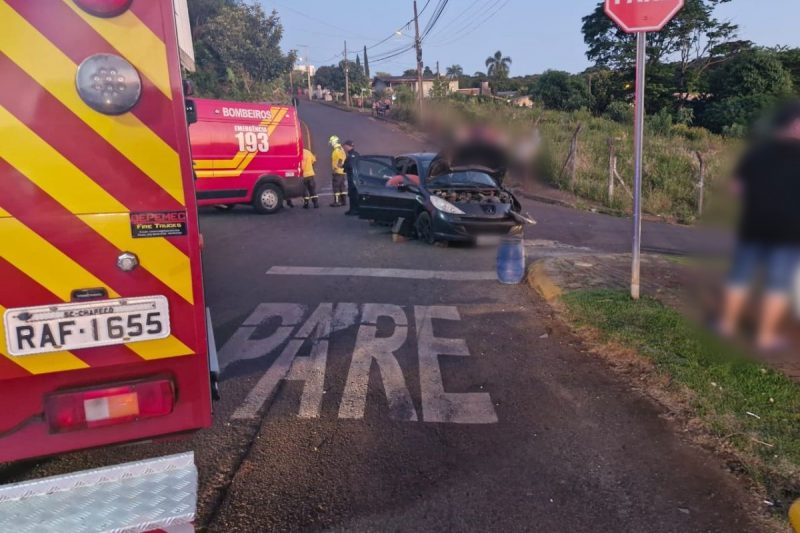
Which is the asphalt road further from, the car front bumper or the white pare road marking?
the car front bumper

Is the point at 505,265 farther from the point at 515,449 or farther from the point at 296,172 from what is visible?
the point at 296,172

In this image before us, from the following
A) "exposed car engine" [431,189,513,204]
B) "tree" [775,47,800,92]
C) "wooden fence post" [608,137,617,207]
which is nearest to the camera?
"tree" [775,47,800,92]

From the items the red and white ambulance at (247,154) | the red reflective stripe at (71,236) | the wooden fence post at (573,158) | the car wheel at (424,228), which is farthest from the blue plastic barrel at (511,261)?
the wooden fence post at (573,158)

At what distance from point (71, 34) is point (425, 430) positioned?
302 centimetres

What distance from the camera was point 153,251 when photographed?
2420 mm

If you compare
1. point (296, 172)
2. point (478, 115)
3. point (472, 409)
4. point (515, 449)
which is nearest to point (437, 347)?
point (472, 409)

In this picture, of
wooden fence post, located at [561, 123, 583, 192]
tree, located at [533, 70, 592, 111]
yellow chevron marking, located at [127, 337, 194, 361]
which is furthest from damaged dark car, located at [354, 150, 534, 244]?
tree, located at [533, 70, 592, 111]

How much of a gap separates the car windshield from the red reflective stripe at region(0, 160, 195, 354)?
27.1 feet

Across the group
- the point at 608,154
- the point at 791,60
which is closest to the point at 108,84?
the point at 791,60

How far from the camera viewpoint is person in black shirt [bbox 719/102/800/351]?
2.87 metres

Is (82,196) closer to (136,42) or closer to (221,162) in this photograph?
(136,42)

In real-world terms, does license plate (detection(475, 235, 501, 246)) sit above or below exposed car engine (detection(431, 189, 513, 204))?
below

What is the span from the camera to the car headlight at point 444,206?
9930 mm

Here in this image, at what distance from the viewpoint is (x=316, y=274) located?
27.8ft
